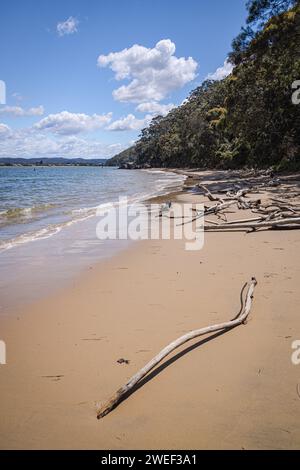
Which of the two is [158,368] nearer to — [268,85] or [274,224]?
[274,224]

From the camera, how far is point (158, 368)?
9.61 ft

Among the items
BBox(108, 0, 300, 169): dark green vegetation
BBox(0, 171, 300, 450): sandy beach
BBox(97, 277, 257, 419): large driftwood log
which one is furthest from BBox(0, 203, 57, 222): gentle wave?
BBox(108, 0, 300, 169): dark green vegetation

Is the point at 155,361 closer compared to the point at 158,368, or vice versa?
the point at 155,361

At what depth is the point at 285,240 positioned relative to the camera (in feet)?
23.5

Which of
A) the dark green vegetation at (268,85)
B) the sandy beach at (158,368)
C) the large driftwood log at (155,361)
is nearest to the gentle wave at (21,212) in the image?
the sandy beach at (158,368)

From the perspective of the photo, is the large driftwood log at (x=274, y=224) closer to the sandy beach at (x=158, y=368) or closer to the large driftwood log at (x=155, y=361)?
the sandy beach at (x=158, y=368)

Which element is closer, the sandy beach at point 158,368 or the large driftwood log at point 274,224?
the sandy beach at point 158,368

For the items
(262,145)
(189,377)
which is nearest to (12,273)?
(189,377)

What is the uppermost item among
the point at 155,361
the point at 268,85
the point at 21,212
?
the point at 268,85

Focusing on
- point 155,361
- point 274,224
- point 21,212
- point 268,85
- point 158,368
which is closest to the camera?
point 155,361

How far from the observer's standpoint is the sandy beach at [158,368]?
2229 millimetres

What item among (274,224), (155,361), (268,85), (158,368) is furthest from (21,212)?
(268,85)

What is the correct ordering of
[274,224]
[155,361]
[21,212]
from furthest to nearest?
[21,212] < [274,224] < [155,361]
